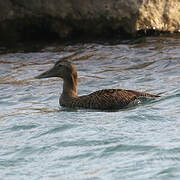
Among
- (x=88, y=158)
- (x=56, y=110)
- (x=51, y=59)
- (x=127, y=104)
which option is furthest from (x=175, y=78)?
(x=88, y=158)

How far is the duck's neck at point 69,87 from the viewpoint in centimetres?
941

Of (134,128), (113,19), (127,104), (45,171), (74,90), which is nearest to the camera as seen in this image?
(45,171)

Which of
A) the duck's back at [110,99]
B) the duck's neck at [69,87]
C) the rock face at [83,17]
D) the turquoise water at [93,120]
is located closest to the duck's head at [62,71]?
the duck's neck at [69,87]

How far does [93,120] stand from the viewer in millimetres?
7836

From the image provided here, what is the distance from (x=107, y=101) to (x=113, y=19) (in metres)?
4.78

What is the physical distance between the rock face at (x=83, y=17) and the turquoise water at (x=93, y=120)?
510 millimetres

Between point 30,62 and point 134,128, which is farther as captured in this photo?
point 30,62

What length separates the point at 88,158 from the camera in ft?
19.7

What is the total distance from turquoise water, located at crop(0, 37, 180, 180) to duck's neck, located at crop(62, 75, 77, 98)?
27 cm

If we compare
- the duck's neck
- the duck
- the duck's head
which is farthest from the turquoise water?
the duck's head

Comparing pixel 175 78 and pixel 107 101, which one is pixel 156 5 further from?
pixel 107 101

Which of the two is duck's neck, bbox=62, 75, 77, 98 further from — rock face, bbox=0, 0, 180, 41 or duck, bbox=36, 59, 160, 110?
rock face, bbox=0, 0, 180, 41

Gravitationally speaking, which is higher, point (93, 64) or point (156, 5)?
point (156, 5)

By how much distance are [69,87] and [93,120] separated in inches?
73.4
